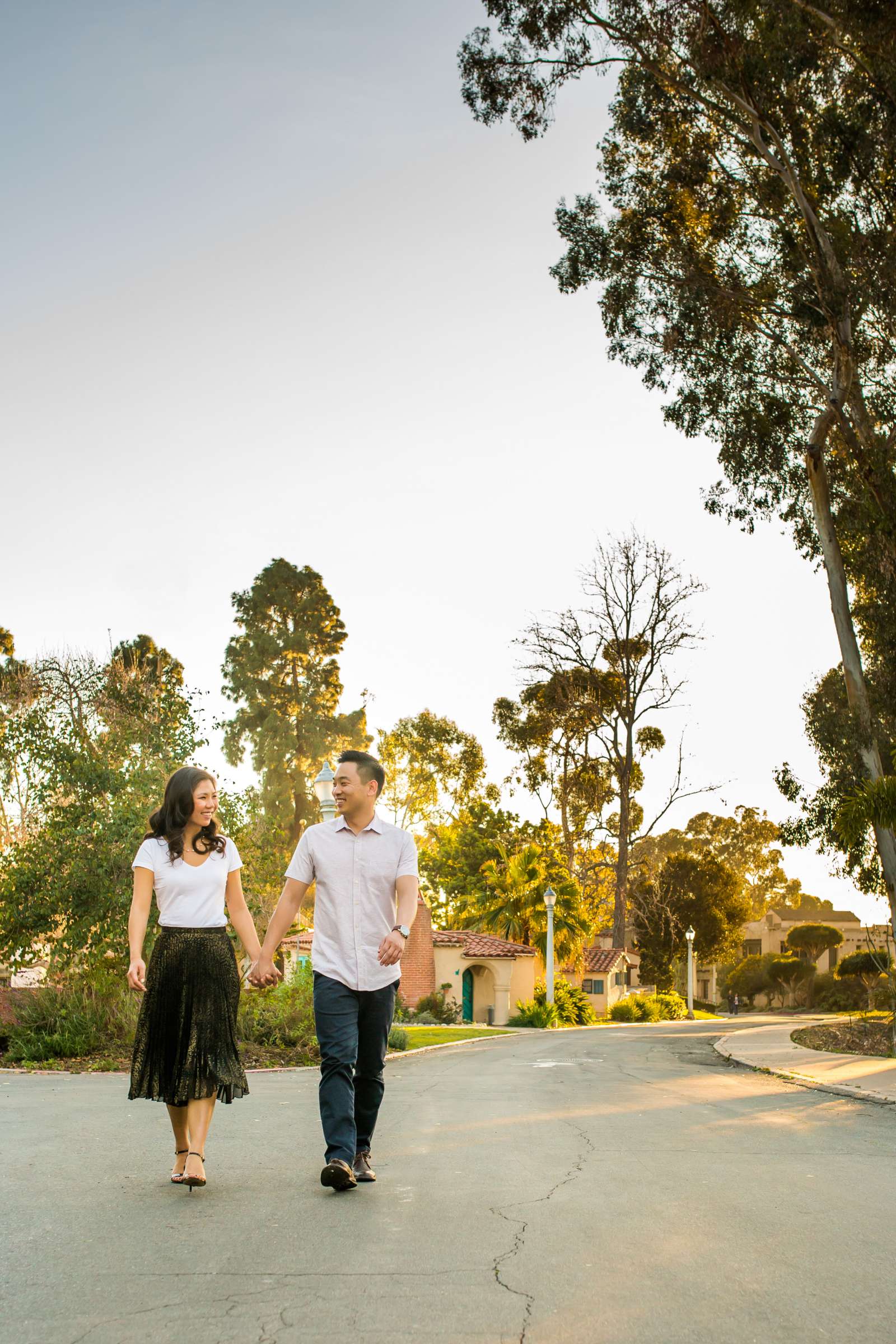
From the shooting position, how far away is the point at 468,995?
146ft

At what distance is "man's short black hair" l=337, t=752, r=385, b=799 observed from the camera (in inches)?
237

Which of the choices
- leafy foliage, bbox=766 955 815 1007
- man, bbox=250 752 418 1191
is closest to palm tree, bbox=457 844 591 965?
leafy foliage, bbox=766 955 815 1007

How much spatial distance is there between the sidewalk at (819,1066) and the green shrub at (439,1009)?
1664 centimetres

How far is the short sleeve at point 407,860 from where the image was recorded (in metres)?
5.93

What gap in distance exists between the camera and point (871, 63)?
18.2m

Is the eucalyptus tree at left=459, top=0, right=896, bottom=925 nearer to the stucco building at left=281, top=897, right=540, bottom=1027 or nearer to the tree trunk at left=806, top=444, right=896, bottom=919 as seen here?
the tree trunk at left=806, top=444, right=896, bottom=919

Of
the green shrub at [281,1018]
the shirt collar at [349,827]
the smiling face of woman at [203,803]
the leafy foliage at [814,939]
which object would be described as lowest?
the green shrub at [281,1018]

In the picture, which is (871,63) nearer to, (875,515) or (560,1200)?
(875,515)

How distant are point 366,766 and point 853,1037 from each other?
17.5 m

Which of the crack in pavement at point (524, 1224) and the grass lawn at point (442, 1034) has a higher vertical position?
the crack in pavement at point (524, 1224)

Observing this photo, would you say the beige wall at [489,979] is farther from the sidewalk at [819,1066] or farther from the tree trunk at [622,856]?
the sidewalk at [819,1066]

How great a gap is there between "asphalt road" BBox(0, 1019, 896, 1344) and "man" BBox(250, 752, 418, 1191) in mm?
339

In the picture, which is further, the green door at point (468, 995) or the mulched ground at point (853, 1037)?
the green door at point (468, 995)

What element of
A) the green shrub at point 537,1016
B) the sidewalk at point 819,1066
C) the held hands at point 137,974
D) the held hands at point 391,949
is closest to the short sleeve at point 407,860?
the held hands at point 391,949
